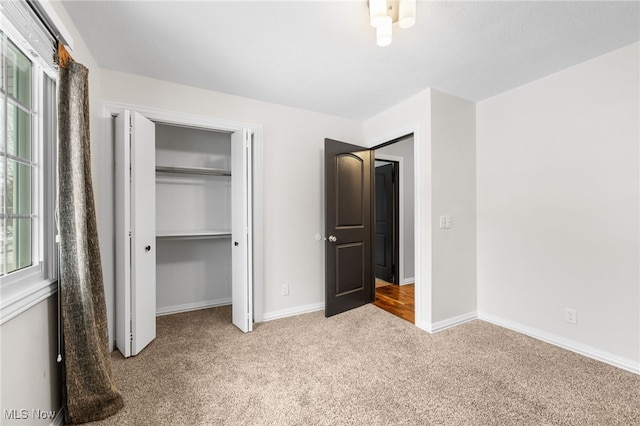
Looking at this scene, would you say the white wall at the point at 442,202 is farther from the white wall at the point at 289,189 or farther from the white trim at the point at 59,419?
the white trim at the point at 59,419

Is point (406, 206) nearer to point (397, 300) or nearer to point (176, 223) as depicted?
point (397, 300)

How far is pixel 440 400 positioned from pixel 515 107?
2.67 metres

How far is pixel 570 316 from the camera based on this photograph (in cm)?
232

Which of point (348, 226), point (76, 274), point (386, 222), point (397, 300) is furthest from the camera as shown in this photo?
point (386, 222)

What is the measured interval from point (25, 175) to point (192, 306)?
2292mm

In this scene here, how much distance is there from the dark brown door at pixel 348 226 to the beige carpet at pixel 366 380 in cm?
58

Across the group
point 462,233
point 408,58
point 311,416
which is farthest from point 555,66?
point 311,416

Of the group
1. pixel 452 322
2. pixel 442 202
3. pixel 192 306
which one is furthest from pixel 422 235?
pixel 192 306

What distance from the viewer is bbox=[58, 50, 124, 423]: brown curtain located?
4.79 feet

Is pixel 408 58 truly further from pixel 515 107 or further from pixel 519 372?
pixel 519 372

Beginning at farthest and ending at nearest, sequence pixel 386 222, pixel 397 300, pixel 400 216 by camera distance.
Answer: pixel 386 222 → pixel 400 216 → pixel 397 300

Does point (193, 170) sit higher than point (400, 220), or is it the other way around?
point (193, 170)

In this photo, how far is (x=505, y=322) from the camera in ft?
9.09

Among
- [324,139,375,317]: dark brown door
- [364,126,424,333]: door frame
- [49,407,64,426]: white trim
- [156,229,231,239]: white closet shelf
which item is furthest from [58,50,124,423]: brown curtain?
[364,126,424,333]: door frame
